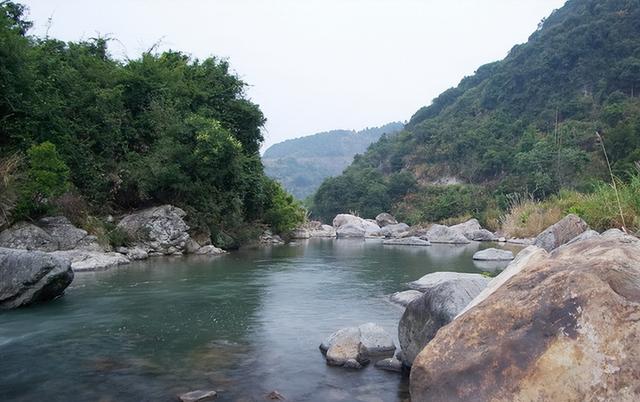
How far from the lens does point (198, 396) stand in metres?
5.39

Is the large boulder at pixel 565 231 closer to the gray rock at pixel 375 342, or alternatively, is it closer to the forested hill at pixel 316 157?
the gray rock at pixel 375 342

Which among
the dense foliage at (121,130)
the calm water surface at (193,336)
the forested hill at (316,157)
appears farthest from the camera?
the forested hill at (316,157)

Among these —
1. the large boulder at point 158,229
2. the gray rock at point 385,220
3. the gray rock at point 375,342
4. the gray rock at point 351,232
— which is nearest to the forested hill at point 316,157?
the gray rock at point 385,220

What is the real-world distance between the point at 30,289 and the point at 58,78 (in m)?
12.8

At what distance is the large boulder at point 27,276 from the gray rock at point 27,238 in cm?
558

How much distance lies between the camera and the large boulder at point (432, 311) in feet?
19.7

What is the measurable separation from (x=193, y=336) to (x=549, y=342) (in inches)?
226

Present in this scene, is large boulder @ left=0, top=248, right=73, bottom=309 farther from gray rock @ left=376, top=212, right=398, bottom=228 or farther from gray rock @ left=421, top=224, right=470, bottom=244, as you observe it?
gray rock @ left=376, top=212, right=398, bottom=228

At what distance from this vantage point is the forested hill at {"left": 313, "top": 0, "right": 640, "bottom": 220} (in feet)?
147

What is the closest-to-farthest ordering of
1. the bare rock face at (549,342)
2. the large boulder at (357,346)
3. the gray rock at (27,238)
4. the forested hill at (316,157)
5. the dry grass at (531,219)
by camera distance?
the bare rock face at (549,342) → the large boulder at (357,346) → the gray rock at (27,238) → the dry grass at (531,219) → the forested hill at (316,157)

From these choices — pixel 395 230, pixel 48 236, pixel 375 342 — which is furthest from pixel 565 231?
pixel 395 230

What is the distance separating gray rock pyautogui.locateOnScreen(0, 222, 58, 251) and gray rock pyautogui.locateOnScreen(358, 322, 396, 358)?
11902 millimetres

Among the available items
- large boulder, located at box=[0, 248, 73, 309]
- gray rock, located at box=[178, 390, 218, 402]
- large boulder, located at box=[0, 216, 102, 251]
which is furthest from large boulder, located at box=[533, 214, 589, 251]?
large boulder, located at box=[0, 216, 102, 251]

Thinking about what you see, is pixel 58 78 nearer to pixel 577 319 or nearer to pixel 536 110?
pixel 577 319
